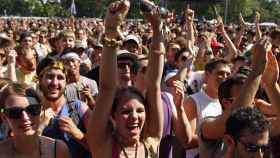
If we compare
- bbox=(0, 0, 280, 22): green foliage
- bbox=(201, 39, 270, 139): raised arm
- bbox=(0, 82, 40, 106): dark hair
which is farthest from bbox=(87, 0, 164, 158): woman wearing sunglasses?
bbox=(0, 0, 280, 22): green foliage

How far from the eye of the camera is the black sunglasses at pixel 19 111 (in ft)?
10.6

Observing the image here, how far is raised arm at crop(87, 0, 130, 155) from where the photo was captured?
302cm

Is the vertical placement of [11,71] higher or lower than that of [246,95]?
lower

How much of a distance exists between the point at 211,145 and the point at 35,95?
109cm

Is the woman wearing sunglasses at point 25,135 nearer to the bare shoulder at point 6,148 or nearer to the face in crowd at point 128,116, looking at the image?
the bare shoulder at point 6,148

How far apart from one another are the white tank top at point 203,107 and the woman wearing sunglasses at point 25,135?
4.76 ft

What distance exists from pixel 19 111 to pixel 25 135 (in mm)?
141

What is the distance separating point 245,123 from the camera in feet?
9.09

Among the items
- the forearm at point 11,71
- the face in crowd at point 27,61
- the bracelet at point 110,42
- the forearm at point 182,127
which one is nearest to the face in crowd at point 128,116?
the bracelet at point 110,42

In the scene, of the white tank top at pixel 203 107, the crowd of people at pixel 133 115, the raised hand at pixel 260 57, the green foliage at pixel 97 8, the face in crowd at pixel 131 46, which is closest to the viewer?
the crowd of people at pixel 133 115

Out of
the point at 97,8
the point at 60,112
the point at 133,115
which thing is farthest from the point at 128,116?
the point at 97,8

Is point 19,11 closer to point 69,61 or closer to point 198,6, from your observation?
point 198,6

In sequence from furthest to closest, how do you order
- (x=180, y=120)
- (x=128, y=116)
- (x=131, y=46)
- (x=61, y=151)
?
1. (x=131, y=46)
2. (x=180, y=120)
3. (x=61, y=151)
4. (x=128, y=116)

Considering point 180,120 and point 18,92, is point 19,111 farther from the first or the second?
point 180,120
